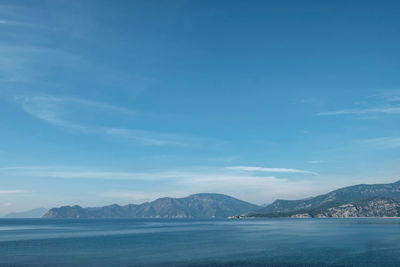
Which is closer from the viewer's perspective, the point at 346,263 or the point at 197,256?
the point at 346,263

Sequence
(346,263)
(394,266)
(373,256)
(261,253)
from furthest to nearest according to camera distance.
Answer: (261,253) < (373,256) < (346,263) < (394,266)

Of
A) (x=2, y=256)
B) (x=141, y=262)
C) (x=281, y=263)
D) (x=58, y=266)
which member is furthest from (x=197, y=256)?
(x=2, y=256)

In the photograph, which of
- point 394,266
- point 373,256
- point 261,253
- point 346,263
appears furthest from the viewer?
point 261,253

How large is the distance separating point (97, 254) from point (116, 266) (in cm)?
2543

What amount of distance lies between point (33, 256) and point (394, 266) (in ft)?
315

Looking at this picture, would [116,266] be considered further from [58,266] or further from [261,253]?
[261,253]

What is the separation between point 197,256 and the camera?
311 feet

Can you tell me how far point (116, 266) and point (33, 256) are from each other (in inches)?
1360

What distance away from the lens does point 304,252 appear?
4080 inches

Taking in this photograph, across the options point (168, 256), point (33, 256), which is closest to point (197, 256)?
point (168, 256)

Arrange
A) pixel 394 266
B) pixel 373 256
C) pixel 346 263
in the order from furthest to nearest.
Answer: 1. pixel 373 256
2. pixel 346 263
3. pixel 394 266

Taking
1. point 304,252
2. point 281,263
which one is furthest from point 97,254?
point 304,252

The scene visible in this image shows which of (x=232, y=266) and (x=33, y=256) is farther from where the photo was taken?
(x=33, y=256)

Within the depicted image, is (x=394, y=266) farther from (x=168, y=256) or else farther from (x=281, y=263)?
(x=168, y=256)
